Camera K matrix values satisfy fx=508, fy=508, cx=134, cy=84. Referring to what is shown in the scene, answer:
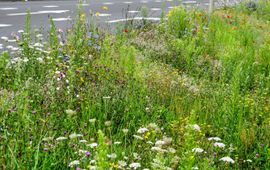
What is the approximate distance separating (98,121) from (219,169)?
1.22 metres

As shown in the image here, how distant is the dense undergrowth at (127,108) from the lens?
3389 mm

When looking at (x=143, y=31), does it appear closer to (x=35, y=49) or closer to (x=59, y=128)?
(x=35, y=49)

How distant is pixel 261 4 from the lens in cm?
1661

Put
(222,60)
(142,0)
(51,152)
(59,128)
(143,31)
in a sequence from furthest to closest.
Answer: (142,0), (143,31), (222,60), (59,128), (51,152)

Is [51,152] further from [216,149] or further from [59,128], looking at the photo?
[216,149]

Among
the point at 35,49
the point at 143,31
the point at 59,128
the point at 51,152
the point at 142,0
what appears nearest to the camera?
the point at 51,152

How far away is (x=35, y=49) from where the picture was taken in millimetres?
5781

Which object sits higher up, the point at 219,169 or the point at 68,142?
the point at 68,142

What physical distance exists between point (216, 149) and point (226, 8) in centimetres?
1251

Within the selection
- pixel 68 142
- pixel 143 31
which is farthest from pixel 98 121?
pixel 143 31

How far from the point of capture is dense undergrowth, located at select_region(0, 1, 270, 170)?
3389mm

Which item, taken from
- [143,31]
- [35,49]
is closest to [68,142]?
[35,49]

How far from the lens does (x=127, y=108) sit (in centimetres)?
474

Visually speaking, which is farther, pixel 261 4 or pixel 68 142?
pixel 261 4
